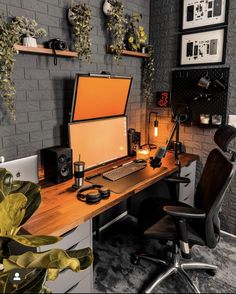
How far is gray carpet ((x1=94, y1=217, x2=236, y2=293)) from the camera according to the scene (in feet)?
6.20

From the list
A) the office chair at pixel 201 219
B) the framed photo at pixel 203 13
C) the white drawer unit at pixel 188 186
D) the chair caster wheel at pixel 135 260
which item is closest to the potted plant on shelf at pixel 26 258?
the office chair at pixel 201 219

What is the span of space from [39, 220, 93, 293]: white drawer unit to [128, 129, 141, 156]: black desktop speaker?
→ 1232 mm

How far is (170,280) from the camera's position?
196 centimetres

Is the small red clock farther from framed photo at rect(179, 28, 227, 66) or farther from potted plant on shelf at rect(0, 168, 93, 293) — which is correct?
potted plant on shelf at rect(0, 168, 93, 293)

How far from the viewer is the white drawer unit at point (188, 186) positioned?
2480 millimetres

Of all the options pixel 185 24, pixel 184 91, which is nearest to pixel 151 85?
pixel 184 91

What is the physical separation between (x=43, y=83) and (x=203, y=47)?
159cm

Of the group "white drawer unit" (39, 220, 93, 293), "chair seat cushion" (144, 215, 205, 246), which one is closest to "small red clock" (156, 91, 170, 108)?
"chair seat cushion" (144, 215, 205, 246)

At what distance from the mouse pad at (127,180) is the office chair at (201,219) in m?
0.34

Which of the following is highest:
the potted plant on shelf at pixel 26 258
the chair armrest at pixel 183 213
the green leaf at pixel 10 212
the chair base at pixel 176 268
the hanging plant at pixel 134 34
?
the hanging plant at pixel 134 34

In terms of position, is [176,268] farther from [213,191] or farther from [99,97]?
[99,97]

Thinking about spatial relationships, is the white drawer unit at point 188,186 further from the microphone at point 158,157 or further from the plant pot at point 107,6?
the plant pot at point 107,6

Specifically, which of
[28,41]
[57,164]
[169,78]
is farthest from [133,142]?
[28,41]

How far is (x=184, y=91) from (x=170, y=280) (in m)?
1.81
